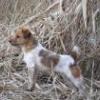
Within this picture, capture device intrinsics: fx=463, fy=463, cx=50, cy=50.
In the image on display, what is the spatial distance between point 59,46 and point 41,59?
1.66ft

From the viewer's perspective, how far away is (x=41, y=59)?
3621 mm

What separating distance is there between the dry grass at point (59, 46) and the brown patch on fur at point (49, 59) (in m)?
0.21

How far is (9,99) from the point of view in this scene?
3561 millimetres

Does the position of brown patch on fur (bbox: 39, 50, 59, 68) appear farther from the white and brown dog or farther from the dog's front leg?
the dog's front leg

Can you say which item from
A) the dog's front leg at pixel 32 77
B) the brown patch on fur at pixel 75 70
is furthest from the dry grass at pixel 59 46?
the brown patch on fur at pixel 75 70

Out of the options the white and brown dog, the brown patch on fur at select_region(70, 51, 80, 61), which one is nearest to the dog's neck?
the white and brown dog

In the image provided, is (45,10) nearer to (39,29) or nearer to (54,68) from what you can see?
(39,29)

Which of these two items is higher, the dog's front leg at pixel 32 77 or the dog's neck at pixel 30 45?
the dog's neck at pixel 30 45

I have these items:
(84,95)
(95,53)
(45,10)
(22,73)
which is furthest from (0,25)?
(84,95)

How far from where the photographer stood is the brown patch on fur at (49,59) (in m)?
3.58

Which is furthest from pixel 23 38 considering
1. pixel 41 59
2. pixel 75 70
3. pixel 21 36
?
pixel 75 70

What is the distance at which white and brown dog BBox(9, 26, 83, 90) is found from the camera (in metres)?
3.52

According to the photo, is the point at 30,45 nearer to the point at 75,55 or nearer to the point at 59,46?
the point at 75,55

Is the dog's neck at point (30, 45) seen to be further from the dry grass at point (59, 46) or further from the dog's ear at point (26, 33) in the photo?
the dry grass at point (59, 46)
